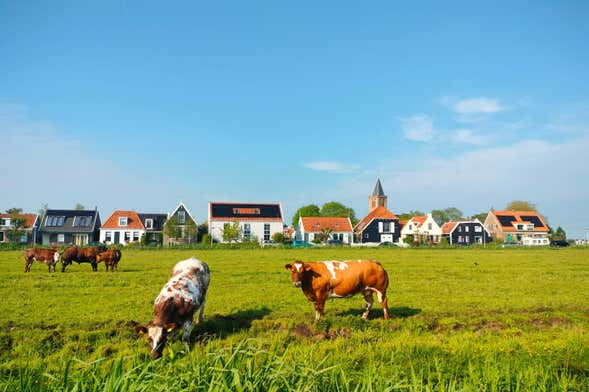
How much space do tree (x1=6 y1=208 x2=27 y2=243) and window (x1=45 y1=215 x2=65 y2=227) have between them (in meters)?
3.74

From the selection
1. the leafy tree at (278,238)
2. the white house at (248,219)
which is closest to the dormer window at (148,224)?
the white house at (248,219)

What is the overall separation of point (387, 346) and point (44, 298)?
11873 millimetres

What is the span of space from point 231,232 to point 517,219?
73.4 meters

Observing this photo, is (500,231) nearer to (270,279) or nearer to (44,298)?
(270,279)

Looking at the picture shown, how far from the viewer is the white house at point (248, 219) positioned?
7750cm

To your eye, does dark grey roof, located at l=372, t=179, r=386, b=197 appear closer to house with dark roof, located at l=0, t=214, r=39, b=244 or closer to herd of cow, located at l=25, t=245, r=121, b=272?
house with dark roof, located at l=0, t=214, r=39, b=244

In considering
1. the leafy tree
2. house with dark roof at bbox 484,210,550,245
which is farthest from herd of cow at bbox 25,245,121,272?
house with dark roof at bbox 484,210,550,245

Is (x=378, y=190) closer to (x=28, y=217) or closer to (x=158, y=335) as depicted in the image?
(x=28, y=217)

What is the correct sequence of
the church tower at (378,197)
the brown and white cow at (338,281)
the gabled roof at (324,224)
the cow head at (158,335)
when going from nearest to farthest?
the cow head at (158,335), the brown and white cow at (338,281), the gabled roof at (324,224), the church tower at (378,197)

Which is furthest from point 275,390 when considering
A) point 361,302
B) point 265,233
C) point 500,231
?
point 500,231

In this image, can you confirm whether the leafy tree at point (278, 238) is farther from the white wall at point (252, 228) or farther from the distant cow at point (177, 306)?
the distant cow at point (177, 306)

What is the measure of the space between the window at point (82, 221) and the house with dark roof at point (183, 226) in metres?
16.2

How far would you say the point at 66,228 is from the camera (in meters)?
77.7

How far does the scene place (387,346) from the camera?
26.0ft
